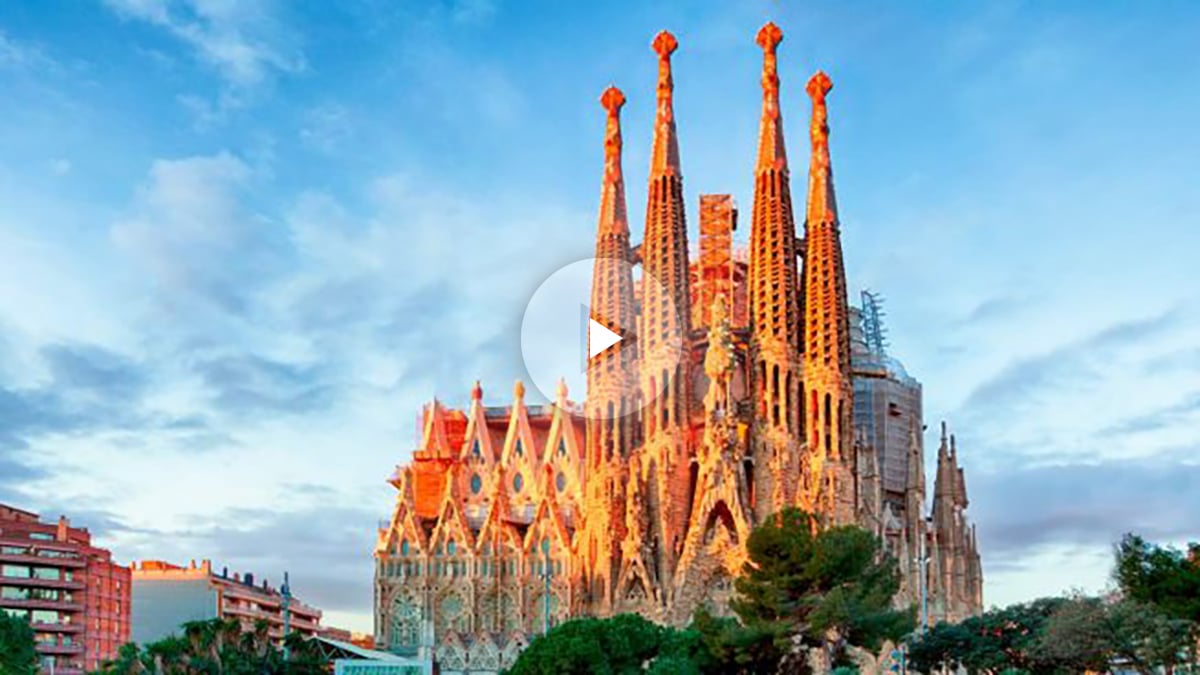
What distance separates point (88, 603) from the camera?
7281cm

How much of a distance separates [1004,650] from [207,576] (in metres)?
59.9

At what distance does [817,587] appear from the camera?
139 feet

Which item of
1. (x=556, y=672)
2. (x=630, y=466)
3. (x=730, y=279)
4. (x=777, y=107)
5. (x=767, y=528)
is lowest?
(x=556, y=672)

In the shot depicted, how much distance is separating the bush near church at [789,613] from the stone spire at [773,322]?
53.2 feet

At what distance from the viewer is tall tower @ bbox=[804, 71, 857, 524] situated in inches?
2379

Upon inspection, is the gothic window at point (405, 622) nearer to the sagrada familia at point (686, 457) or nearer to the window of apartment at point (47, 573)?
the sagrada familia at point (686, 457)

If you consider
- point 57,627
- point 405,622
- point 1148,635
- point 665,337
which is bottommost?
point 1148,635

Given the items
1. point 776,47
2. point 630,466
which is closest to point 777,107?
point 776,47

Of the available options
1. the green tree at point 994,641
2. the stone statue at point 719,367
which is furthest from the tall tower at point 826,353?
the green tree at point 994,641

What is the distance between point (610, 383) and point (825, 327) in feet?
29.7

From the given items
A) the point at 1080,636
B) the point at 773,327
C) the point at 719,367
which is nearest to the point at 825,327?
the point at 773,327

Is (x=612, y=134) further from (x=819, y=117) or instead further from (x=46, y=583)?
(x=46, y=583)

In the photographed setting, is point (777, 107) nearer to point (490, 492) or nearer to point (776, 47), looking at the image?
point (776, 47)

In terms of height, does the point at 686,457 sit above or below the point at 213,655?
above
